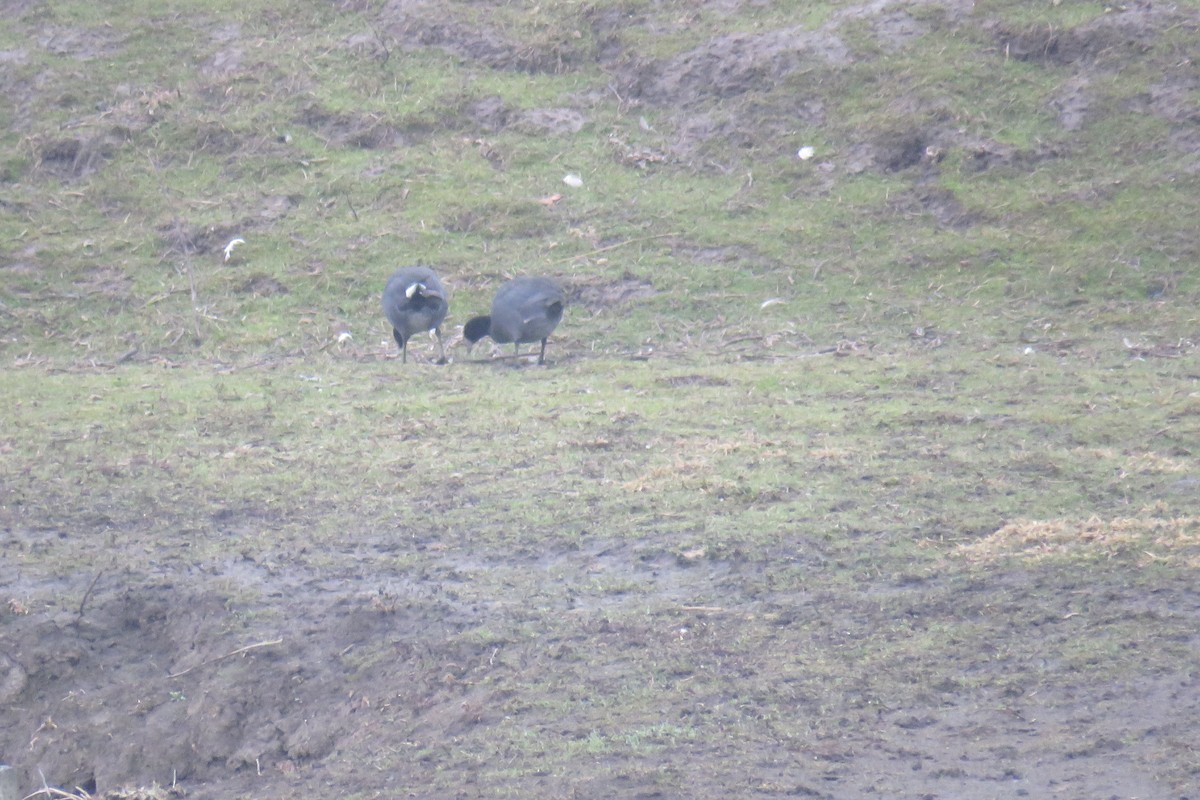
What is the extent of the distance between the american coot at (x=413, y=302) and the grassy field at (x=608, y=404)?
0.33 meters

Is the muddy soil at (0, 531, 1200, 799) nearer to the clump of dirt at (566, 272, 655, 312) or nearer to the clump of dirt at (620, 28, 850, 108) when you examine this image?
the clump of dirt at (566, 272, 655, 312)

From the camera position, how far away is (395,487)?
20.1 ft

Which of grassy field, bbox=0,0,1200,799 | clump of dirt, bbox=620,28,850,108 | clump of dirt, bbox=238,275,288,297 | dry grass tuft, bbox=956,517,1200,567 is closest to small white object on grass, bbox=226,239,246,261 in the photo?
grassy field, bbox=0,0,1200,799

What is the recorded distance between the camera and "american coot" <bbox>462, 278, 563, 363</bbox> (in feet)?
28.5

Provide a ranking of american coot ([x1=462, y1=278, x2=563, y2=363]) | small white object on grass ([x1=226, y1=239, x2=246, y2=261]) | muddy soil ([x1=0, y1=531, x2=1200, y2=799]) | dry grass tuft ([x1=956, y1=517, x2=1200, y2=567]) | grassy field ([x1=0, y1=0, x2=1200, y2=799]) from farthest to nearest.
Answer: small white object on grass ([x1=226, y1=239, x2=246, y2=261]), american coot ([x1=462, y1=278, x2=563, y2=363]), dry grass tuft ([x1=956, y1=517, x2=1200, y2=567]), grassy field ([x1=0, y1=0, x2=1200, y2=799]), muddy soil ([x1=0, y1=531, x2=1200, y2=799])

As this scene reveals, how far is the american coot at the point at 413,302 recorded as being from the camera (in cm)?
874

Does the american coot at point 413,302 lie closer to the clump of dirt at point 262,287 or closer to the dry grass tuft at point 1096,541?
the clump of dirt at point 262,287

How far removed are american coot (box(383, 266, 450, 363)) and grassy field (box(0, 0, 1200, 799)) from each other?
1.09ft

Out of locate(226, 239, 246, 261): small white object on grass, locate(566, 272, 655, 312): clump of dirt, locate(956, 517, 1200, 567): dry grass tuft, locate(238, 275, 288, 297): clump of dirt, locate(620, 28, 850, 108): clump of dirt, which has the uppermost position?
locate(620, 28, 850, 108): clump of dirt

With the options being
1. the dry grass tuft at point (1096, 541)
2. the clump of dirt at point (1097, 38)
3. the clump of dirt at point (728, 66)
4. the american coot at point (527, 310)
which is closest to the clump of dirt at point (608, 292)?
the american coot at point (527, 310)

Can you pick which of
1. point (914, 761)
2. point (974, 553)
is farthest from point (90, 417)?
point (914, 761)

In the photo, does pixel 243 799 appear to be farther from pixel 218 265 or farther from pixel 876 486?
pixel 218 265

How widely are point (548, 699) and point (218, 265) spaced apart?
7.44 meters

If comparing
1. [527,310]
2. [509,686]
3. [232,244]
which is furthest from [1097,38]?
[509,686]
